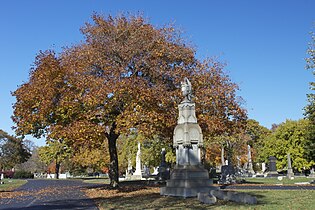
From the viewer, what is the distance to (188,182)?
16125 millimetres

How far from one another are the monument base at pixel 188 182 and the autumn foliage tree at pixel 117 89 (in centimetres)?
388

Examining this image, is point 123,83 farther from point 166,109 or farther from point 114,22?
point 114,22

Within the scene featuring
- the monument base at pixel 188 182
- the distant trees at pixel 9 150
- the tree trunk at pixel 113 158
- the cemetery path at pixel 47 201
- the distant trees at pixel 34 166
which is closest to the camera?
the cemetery path at pixel 47 201

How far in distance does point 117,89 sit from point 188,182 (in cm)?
659

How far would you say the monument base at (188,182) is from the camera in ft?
52.0

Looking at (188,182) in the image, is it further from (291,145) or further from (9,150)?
(9,150)

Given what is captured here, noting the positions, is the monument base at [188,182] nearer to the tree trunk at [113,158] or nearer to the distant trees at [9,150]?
the tree trunk at [113,158]

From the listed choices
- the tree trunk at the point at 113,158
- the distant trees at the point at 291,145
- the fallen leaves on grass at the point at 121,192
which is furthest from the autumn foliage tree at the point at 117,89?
the distant trees at the point at 291,145

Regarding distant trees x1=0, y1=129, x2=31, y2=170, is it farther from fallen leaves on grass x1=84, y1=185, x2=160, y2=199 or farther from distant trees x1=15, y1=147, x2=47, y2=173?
fallen leaves on grass x1=84, y1=185, x2=160, y2=199

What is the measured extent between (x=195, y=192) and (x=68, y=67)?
11.2m

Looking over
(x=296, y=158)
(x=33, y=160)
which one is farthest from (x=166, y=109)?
(x=33, y=160)

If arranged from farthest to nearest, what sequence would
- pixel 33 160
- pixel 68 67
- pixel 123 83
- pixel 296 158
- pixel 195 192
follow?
pixel 33 160 < pixel 296 158 < pixel 68 67 < pixel 123 83 < pixel 195 192

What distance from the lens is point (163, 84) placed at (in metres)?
23.3

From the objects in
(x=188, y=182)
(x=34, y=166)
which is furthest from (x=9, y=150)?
(x=188, y=182)
